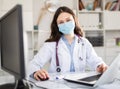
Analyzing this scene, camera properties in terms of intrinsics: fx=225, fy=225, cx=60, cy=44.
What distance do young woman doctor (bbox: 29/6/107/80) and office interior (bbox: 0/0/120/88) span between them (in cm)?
178

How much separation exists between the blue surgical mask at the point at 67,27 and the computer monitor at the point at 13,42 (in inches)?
30.2

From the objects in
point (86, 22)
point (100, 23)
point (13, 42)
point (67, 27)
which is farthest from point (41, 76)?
point (100, 23)

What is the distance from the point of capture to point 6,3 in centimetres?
378

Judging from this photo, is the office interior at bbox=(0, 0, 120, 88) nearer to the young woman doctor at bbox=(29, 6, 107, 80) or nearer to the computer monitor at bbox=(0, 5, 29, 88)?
the young woman doctor at bbox=(29, 6, 107, 80)

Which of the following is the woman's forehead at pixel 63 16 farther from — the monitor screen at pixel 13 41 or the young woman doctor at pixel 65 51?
Result: the monitor screen at pixel 13 41

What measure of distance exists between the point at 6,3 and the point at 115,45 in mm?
2123

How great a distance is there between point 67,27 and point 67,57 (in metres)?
0.28

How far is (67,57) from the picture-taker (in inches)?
80.2

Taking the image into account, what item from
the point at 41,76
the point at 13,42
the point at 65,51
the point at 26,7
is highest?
the point at 26,7

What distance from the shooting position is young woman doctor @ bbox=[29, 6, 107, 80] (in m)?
2.03

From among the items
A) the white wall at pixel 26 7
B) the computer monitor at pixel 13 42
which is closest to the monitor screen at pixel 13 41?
the computer monitor at pixel 13 42

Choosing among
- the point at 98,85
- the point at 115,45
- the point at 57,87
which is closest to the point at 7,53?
the point at 57,87

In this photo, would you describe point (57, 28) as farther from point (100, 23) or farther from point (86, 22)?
point (100, 23)

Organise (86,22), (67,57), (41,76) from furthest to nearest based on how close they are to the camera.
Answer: (86,22), (67,57), (41,76)
